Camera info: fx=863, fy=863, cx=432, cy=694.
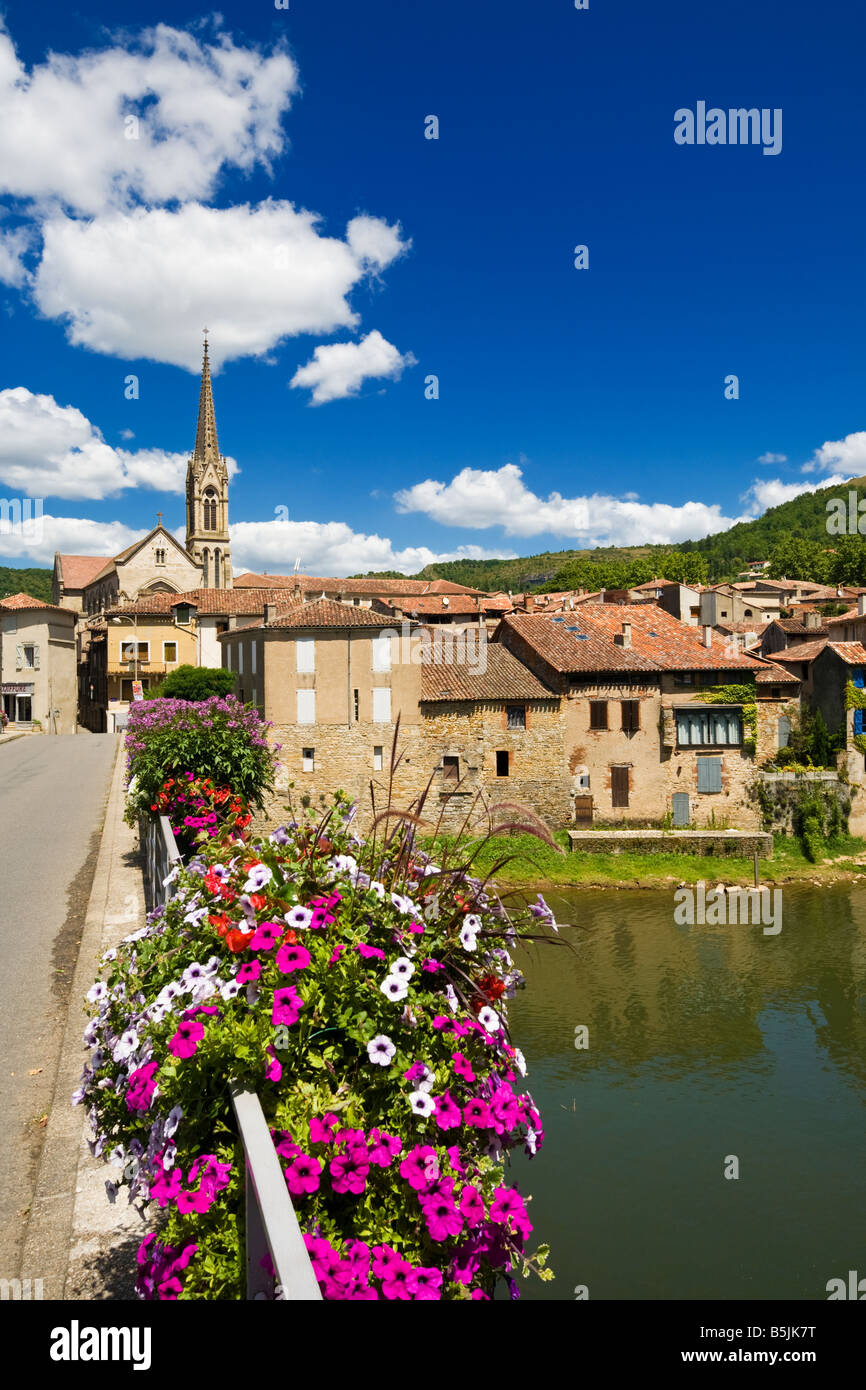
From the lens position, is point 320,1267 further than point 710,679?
No

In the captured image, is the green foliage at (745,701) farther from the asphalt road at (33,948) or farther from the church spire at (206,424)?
the church spire at (206,424)

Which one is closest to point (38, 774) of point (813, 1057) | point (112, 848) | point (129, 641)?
point (112, 848)

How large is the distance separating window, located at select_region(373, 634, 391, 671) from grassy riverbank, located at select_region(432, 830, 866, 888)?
8515mm

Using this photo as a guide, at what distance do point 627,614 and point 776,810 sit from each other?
10.6 metres

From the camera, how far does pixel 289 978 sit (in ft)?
9.08

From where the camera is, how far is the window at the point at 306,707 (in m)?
34.2

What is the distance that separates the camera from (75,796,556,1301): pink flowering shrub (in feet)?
8.11

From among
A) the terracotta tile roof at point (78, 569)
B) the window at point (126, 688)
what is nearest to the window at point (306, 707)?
the window at point (126, 688)

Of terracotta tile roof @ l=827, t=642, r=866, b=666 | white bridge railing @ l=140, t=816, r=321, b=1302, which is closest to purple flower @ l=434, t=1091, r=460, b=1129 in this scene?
white bridge railing @ l=140, t=816, r=321, b=1302

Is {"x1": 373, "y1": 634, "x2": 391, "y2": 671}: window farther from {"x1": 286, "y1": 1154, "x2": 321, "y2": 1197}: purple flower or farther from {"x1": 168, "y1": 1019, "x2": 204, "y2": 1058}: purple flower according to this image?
{"x1": 286, "y1": 1154, "x2": 321, "y2": 1197}: purple flower

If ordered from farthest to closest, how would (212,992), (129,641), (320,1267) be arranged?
(129,641), (212,992), (320,1267)

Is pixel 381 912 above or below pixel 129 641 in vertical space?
below
